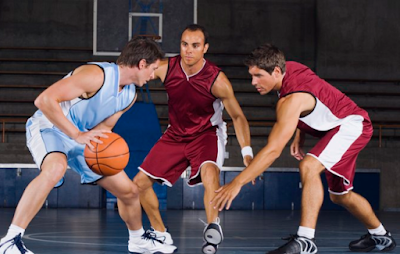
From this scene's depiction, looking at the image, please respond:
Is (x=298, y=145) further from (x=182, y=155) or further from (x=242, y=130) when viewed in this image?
(x=182, y=155)

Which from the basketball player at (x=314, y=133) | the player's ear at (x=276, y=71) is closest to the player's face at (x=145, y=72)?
the basketball player at (x=314, y=133)

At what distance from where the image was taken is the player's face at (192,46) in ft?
17.4

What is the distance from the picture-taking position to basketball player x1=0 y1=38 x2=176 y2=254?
13.0 ft

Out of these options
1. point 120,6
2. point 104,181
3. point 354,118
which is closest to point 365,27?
point 120,6

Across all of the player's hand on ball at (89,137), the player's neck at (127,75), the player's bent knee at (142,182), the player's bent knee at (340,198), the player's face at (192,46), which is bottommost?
the player's bent knee at (340,198)

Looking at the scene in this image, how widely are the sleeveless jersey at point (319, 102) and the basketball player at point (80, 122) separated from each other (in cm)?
104

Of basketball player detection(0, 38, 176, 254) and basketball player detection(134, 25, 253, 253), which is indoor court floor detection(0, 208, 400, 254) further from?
basketball player detection(0, 38, 176, 254)

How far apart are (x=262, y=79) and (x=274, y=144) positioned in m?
0.61

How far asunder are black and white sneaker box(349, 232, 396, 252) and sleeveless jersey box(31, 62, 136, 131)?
227cm

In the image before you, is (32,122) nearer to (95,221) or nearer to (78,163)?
(78,163)

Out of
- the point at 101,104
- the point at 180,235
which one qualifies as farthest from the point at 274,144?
the point at 180,235

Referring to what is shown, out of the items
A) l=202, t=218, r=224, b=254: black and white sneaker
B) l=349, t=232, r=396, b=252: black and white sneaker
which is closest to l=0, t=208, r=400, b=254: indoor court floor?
l=349, t=232, r=396, b=252: black and white sneaker

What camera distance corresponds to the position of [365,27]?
15.8 m

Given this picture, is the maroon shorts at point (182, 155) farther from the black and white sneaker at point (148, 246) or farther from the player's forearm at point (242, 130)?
the black and white sneaker at point (148, 246)
